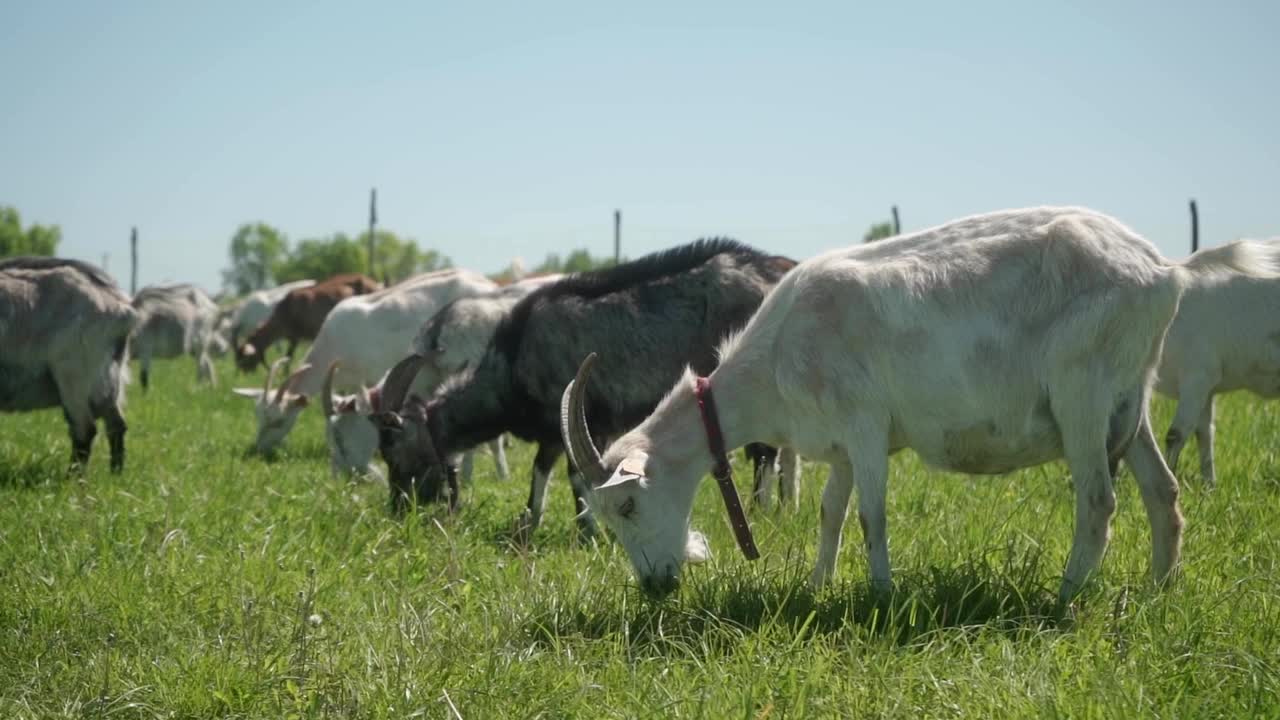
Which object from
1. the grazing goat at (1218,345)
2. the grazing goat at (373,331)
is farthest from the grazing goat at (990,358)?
the grazing goat at (373,331)

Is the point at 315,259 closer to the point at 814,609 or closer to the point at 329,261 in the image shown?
the point at 329,261

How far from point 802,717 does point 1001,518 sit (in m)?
2.68

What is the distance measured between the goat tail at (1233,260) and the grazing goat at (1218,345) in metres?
2.94

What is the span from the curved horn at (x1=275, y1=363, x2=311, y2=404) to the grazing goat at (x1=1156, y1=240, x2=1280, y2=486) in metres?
7.63

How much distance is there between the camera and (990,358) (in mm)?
4191

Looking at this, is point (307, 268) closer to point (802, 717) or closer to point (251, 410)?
point (251, 410)

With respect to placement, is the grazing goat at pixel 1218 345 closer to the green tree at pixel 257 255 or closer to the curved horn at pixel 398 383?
the curved horn at pixel 398 383

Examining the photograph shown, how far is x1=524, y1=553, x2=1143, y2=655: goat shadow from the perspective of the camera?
3.85m

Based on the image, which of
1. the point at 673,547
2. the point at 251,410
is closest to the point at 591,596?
the point at 673,547

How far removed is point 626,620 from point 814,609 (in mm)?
694

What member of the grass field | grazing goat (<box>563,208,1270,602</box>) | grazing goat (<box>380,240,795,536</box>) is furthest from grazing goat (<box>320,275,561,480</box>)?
grazing goat (<box>563,208,1270,602</box>)

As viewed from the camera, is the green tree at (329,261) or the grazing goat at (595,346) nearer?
the grazing goat at (595,346)

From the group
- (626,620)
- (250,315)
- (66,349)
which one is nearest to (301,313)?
(250,315)

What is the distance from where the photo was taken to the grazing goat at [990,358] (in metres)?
4.11
